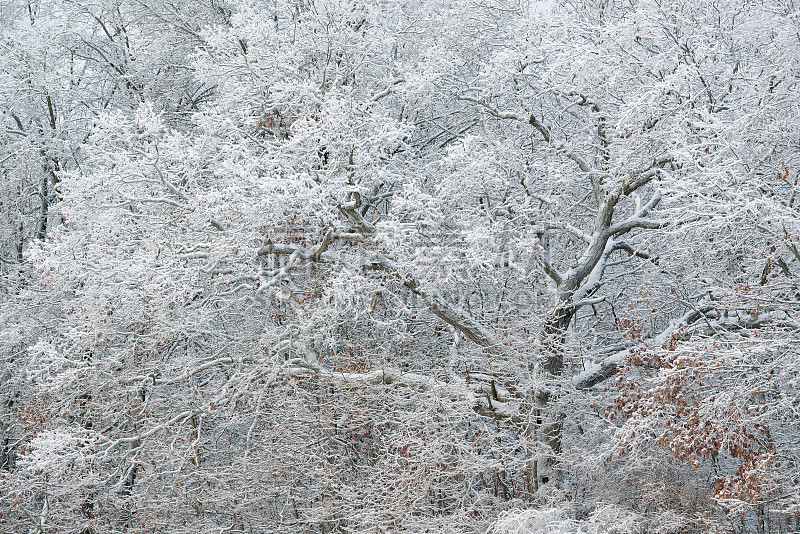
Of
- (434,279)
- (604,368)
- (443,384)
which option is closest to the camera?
(434,279)

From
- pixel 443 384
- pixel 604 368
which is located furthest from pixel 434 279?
pixel 604 368

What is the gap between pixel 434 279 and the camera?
1009 centimetres

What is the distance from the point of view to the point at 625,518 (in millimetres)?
8492

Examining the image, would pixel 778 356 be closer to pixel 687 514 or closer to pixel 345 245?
pixel 687 514

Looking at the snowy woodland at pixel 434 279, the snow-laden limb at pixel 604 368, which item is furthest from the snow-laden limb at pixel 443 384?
the snow-laden limb at pixel 604 368

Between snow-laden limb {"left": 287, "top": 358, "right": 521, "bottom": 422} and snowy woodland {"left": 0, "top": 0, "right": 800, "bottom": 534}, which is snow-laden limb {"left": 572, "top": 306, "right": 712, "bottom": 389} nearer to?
snowy woodland {"left": 0, "top": 0, "right": 800, "bottom": 534}

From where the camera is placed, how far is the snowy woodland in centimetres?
903

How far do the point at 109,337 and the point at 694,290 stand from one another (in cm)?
812

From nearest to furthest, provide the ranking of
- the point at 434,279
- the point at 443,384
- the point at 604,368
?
the point at 434,279, the point at 443,384, the point at 604,368

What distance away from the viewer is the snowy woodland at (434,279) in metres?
9.03

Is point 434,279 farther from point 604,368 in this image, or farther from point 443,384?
point 604,368

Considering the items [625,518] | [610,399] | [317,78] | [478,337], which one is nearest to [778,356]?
[625,518]

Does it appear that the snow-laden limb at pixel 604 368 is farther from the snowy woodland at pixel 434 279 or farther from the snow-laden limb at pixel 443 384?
the snow-laden limb at pixel 443 384

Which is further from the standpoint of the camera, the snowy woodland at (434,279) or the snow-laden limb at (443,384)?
the snow-laden limb at (443,384)
